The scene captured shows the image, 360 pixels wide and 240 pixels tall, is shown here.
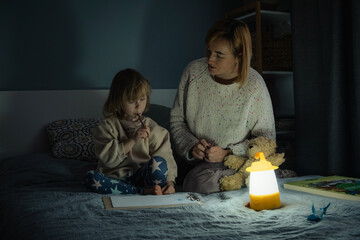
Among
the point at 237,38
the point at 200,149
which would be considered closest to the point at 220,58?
the point at 237,38

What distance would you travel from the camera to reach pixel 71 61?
2520 millimetres

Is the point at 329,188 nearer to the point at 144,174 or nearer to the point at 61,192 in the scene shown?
the point at 144,174

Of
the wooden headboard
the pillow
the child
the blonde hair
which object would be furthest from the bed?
the wooden headboard

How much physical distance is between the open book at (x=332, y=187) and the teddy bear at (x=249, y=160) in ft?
A: 0.46

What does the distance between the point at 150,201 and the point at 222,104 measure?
2.02 feet

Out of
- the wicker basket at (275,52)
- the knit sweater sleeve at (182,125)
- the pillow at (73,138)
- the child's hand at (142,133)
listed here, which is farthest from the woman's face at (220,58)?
the wicker basket at (275,52)

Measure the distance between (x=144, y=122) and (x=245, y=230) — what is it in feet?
2.70

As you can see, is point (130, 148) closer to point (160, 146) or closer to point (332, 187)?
point (160, 146)

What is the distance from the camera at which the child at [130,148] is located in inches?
63.6

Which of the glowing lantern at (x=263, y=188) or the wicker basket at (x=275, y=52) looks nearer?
the glowing lantern at (x=263, y=188)

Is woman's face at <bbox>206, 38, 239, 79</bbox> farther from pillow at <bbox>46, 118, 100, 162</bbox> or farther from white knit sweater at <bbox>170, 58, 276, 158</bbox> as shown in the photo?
pillow at <bbox>46, 118, 100, 162</bbox>

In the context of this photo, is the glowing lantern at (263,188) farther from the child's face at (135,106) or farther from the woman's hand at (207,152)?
the child's face at (135,106)

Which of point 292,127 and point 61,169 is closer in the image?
point 61,169

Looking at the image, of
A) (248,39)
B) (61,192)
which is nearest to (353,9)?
(248,39)
